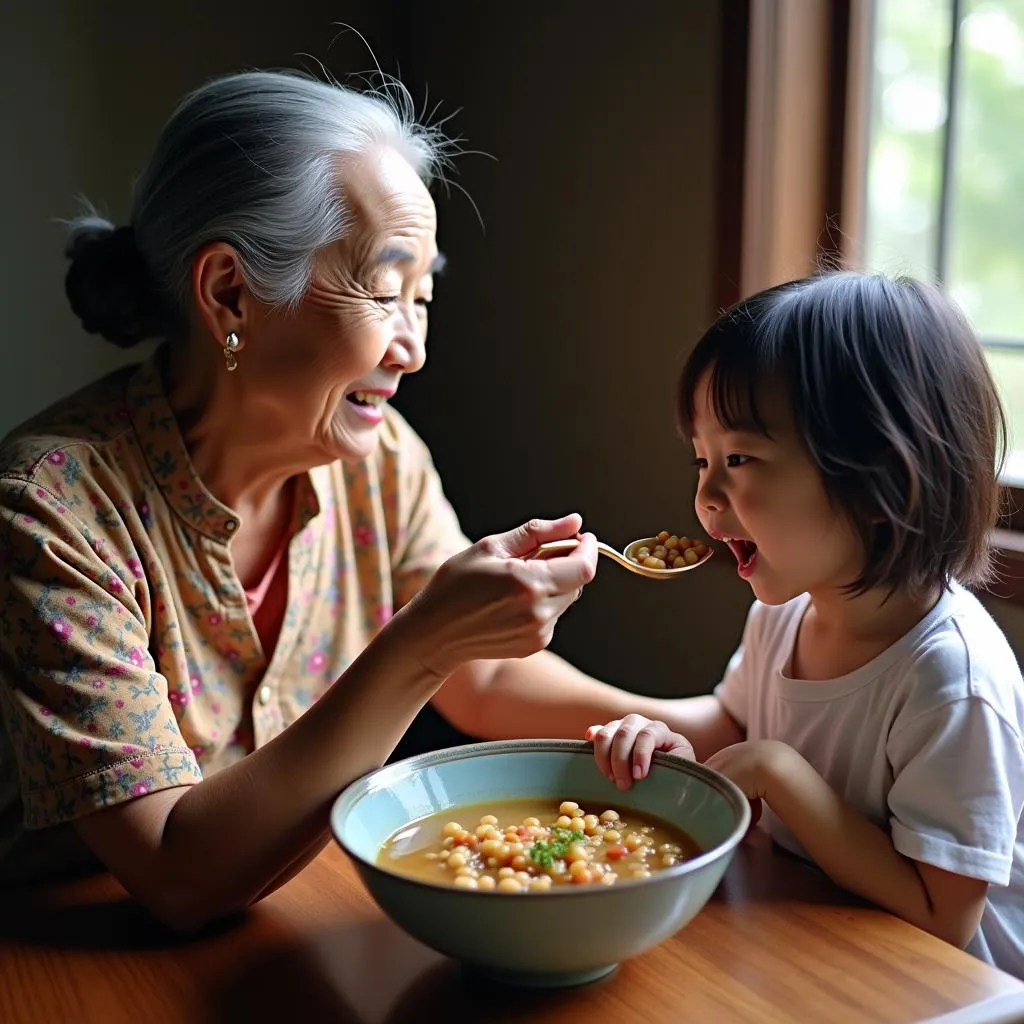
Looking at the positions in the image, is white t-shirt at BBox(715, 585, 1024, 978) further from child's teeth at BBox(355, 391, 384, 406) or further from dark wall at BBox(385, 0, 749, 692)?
dark wall at BBox(385, 0, 749, 692)

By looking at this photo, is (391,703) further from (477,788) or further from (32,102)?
(32,102)

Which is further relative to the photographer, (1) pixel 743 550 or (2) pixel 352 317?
(2) pixel 352 317

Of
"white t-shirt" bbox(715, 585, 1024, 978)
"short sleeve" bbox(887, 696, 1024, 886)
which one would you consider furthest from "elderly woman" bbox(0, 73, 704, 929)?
"short sleeve" bbox(887, 696, 1024, 886)

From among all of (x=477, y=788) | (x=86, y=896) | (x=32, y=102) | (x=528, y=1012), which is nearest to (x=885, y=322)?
(x=477, y=788)

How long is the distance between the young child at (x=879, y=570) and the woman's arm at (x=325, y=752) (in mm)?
169

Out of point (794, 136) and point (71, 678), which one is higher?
point (794, 136)

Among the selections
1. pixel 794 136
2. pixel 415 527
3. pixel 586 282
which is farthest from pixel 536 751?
pixel 586 282

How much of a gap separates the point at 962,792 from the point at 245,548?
2.96 feet

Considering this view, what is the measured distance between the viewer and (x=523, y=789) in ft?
4.03

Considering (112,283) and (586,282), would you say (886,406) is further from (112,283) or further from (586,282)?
(586,282)

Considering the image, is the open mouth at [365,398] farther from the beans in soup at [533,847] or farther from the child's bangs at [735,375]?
the beans in soup at [533,847]

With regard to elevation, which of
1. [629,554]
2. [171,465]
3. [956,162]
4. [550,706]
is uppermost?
[956,162]

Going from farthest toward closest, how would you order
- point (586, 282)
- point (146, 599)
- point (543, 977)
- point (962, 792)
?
point (586, 282) → point (146, 599) → point (962, 792) → point (543, 977)

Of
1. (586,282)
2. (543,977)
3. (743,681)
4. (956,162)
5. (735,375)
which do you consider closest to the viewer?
(543,977)
